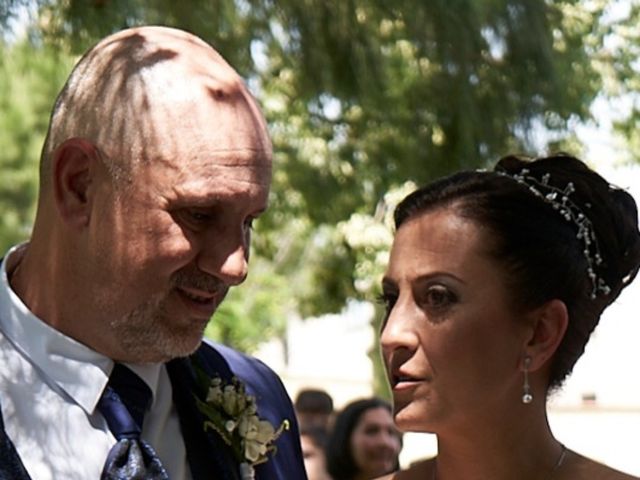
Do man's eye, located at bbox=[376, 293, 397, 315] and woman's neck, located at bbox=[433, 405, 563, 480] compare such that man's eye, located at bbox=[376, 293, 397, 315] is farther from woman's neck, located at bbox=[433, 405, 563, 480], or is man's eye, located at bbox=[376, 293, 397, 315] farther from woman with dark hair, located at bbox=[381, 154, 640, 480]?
woman's neck, located at bbox=[433, 405, 563, 480]

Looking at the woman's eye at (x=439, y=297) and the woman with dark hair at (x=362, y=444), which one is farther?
the woman with dark hair at (x=362, y=444)

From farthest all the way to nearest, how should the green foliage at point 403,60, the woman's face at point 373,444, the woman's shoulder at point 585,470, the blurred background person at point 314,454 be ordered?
the blurred background person at point 314,454, the woman's face at point 373,444, the green foliage at point 403,60, the woman's shoulder at point 585,470

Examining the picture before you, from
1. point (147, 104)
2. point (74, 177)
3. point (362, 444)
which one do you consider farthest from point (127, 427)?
point (362, 444)

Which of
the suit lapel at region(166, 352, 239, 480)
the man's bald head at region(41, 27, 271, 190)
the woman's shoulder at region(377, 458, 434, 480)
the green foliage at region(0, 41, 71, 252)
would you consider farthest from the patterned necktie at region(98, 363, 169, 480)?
the green foliage at region(0, 41, 71, 252)

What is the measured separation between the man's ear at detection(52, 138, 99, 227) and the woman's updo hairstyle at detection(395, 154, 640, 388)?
888 millimetres

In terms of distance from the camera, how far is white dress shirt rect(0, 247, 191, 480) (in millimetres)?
3449

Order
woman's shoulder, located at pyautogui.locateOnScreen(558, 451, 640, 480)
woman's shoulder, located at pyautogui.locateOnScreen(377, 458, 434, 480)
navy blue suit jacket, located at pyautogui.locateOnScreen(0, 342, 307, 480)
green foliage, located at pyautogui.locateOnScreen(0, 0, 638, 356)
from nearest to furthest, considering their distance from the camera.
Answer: navy blue suit jacket, located at pyautogui.locateOnScreen(0, 342, 307, 480) < woman's shoulder, located at pyautogui.locateOnScreen(558, 451, 640, 480) < woman's shoulder, located at pyautogui.locateOnScreen(377, 458, 434, 480) < green foliage, located at pyautogui.locateOnScreen(0, 0, 638, 356)

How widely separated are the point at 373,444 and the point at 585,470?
4221 millimetres

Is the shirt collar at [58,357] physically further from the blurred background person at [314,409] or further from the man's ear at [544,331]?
the blurred background person at [314,409]

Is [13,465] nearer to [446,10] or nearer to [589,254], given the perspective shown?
[589,254]

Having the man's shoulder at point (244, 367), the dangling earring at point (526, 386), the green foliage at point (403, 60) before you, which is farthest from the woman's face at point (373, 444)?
the dangling earring at point (526, 386)

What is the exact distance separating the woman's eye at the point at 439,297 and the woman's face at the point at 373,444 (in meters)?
4.30

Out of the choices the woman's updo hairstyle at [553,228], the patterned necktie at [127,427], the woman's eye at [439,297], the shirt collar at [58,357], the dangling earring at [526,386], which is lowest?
the patterned necktie at [127,427]

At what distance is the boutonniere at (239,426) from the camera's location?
3.78 meters
